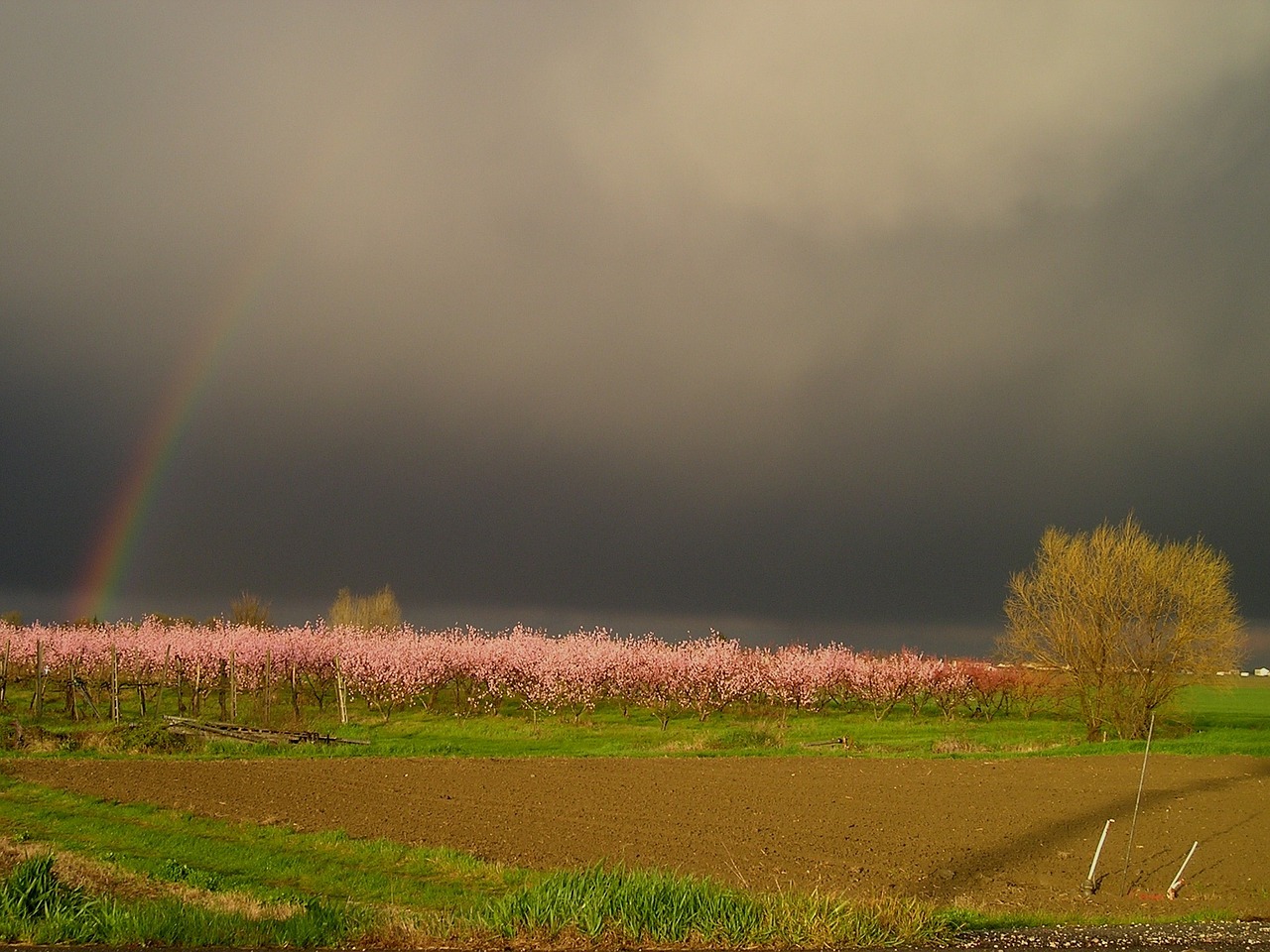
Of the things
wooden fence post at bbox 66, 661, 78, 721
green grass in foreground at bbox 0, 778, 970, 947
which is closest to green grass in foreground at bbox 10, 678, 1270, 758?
wooden fence post at bbox 66, 661, 78, 721

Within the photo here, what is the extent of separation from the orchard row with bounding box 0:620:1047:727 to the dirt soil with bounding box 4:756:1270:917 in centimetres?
2945

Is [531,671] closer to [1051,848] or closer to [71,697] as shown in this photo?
[71,697]

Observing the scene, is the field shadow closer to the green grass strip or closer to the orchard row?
the green grass strip

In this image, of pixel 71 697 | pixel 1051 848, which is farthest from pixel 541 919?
pixel 71 697

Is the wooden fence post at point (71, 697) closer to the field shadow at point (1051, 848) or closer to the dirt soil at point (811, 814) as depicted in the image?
the dirt soil at point (811, 814)

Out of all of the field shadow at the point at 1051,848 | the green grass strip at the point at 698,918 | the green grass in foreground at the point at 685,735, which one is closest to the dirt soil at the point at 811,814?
the field shadow at the point at 1051,848

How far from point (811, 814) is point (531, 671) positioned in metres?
44.0

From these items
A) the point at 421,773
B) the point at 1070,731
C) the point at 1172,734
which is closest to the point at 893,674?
the point at 1070,731

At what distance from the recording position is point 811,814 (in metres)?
22.0

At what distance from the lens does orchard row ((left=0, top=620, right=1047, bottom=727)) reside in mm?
64750

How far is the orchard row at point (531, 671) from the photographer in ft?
212

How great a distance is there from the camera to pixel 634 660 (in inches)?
2682

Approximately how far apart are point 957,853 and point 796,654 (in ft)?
190

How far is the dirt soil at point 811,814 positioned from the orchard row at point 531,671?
29449mm
